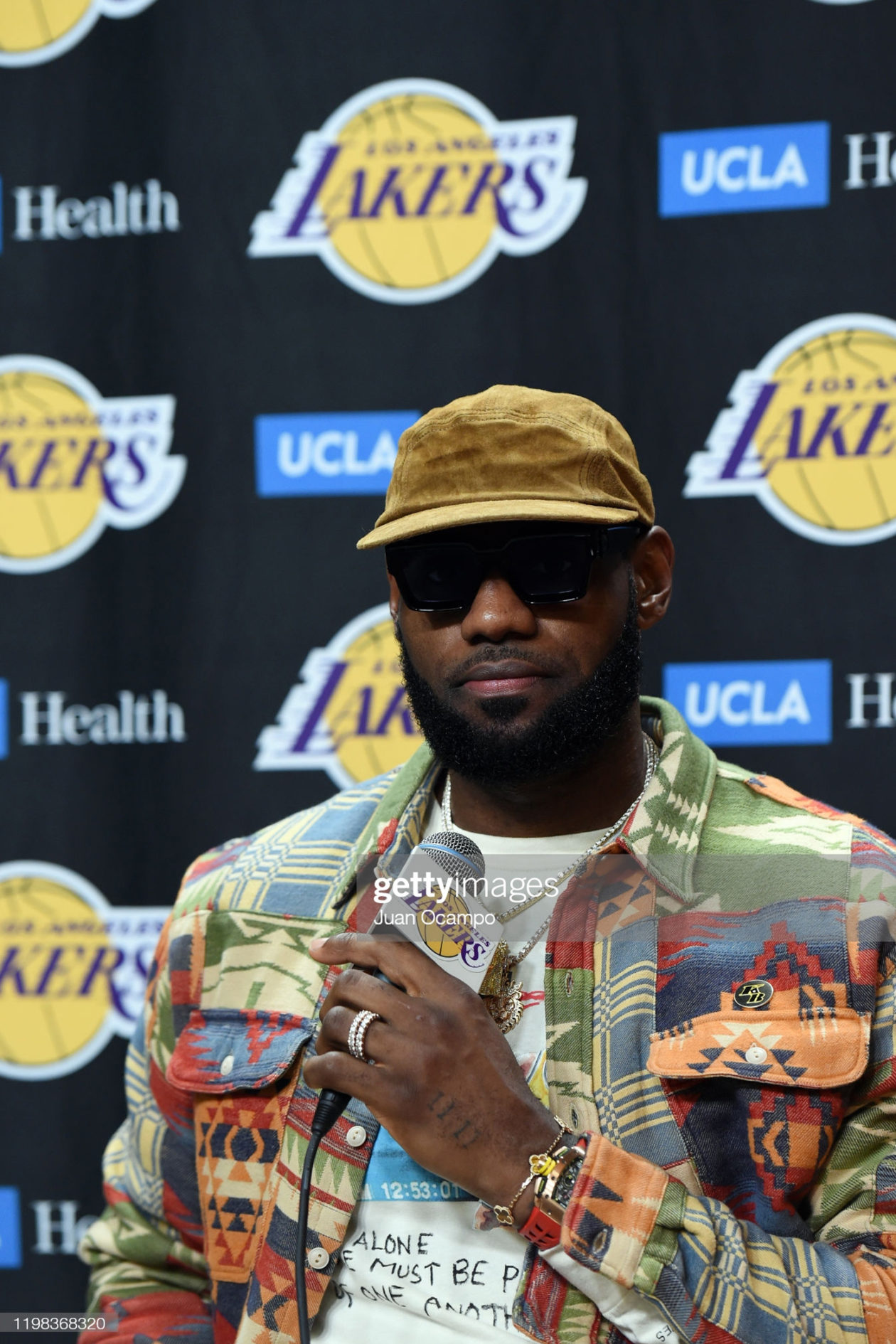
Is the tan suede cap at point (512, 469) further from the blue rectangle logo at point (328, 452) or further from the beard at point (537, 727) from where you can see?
the blue rectangle logo at point (328, 452)

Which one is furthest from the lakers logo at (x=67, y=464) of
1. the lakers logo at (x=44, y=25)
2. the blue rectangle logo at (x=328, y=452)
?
the lakers logo at (x=44, y=25)

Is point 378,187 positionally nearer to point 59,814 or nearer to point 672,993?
point 59,814

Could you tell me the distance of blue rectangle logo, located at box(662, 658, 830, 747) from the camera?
70.1 inches

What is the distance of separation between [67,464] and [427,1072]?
137 centimetres

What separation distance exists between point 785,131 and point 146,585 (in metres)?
1.25

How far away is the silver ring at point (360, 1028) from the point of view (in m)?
1.01

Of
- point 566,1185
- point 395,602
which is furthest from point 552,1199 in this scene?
point 395,602

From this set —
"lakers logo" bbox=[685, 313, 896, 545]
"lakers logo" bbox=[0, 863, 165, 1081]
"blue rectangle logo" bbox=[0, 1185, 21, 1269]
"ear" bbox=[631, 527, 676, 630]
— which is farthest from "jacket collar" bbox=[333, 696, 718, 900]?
"blue rectangle logo" bbox=[0, 1185, 21, 1269]

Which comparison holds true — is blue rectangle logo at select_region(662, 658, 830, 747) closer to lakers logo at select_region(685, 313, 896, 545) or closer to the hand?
lakers logo at select_region(685, 313, 896, 545)

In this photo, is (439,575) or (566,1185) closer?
(566,1185)

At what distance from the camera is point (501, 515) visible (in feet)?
4.01

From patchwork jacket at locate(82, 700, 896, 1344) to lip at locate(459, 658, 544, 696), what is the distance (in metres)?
0.21

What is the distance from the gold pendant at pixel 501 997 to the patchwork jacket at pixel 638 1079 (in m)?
0.04

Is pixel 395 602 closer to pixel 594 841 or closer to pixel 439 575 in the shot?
pixel 439 575
